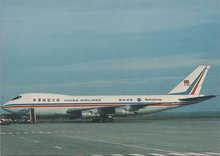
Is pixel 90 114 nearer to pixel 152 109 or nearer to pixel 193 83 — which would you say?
pixel 152 109

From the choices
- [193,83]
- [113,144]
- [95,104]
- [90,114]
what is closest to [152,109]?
[193,83]

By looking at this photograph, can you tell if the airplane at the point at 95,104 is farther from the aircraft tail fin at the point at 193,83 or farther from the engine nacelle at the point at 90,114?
the aircraft tail fin at the point at 193,83

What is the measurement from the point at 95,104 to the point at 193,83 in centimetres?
1603

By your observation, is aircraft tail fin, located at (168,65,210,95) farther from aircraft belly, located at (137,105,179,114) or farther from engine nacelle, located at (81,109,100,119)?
engine nacelle, located at (81,109,100,119)

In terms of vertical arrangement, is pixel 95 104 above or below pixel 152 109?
above

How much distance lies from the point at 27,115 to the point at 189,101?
73.9 ft

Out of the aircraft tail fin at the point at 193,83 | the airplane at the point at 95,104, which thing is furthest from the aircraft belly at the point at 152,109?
the aircraft tail fin at the point at 193,83

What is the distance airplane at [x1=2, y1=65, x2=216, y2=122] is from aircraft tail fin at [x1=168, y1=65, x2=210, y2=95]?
322cm

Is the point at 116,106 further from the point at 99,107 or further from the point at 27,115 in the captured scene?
the point at 27,115

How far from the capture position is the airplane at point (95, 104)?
65438mm

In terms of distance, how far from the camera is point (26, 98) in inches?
2616

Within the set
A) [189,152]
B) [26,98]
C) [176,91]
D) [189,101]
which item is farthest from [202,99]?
[189,152]

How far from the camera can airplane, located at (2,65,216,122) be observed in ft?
215

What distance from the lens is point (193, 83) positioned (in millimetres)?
73062
